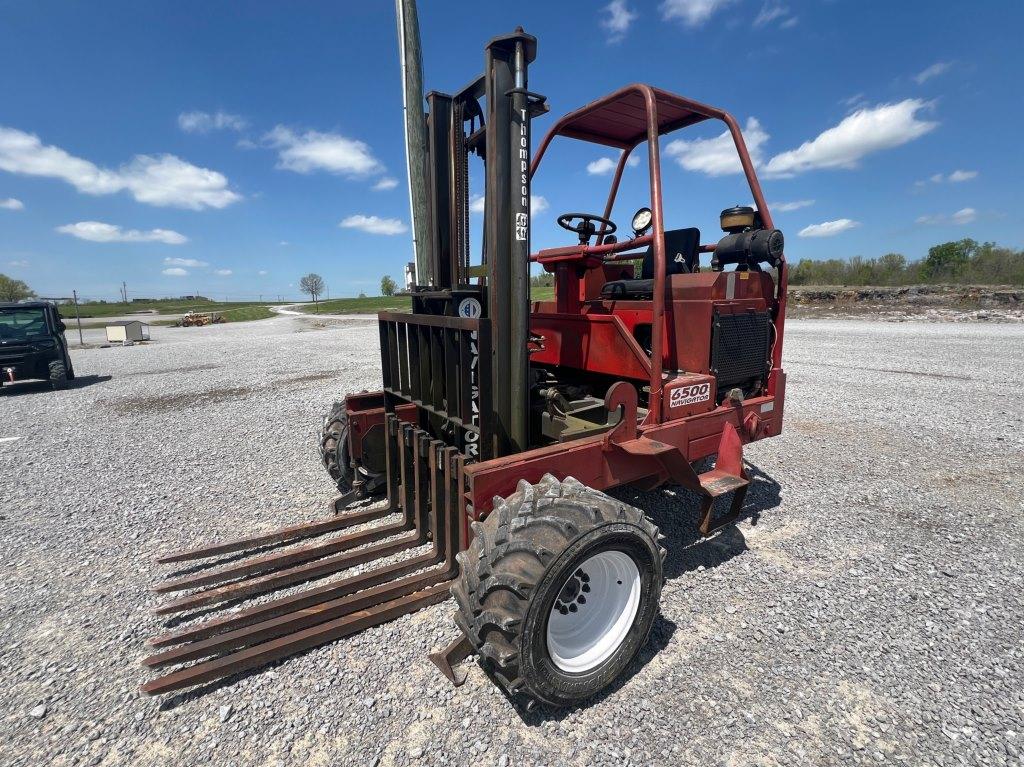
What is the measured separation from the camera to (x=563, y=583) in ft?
7.94

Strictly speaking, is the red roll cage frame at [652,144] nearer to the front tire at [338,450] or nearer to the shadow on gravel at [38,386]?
the front tire at [338,450]

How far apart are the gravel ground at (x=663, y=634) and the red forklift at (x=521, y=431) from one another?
225mm

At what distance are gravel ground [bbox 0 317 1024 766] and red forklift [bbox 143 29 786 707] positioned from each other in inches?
8.9

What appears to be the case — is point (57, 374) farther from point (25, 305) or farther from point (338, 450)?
point (338, 450)

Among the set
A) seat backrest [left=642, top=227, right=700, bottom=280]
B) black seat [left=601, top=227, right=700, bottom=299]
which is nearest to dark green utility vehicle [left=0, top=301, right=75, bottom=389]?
black seat [left=601, top=227, right=700, bottom=299]

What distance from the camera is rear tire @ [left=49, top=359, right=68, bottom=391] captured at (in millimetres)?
11570

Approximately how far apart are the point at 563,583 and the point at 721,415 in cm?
222

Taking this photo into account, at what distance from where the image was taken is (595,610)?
2822 mm

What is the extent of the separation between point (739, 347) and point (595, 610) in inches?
99.5

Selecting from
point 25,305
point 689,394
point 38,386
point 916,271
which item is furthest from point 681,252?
point 916,271

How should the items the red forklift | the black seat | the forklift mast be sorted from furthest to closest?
the black seat
the forklift mast
the red forklift

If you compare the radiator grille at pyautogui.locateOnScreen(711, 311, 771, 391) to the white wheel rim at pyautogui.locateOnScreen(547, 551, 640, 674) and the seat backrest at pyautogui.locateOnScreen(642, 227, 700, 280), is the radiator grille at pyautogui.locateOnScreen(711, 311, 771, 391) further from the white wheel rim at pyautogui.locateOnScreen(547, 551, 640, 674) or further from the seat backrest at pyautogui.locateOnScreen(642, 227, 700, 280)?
the white wheel rim at pyautogui.locateOnScreen(547, 551, 640, 674)

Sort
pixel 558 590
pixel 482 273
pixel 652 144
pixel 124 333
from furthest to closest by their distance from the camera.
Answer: pixel 124 333 < pixel 652 144 < pixel 482 273 < pixel 558 590

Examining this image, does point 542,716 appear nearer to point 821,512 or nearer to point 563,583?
point 563,583
